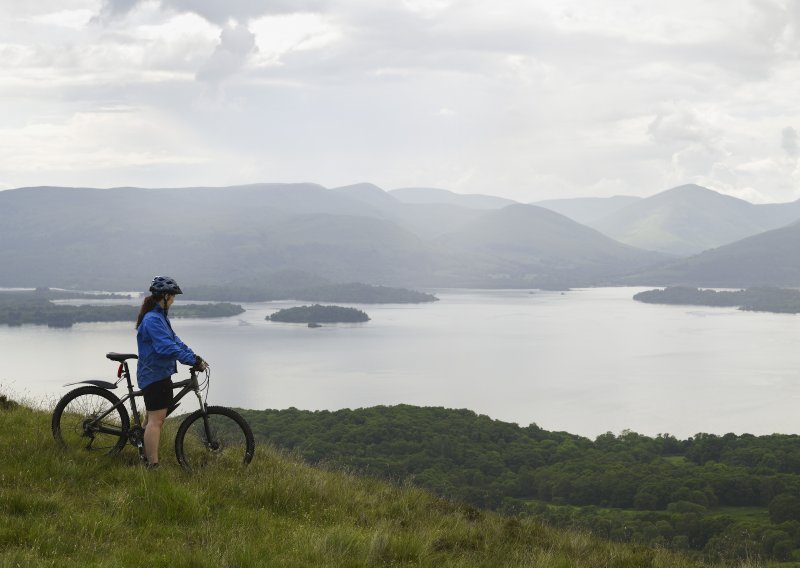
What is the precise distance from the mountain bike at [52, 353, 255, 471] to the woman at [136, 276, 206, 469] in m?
0.21

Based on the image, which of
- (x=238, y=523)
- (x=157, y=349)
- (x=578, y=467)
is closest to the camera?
(x=238, y=523)

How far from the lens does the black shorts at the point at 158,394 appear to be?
29.6 ft

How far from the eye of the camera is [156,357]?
8.96 metres

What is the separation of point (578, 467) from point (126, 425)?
66.5 meters

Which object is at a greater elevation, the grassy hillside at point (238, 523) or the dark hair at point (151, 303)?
the dark hair at point (151, 303)

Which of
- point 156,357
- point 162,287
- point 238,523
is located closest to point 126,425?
point 156,357

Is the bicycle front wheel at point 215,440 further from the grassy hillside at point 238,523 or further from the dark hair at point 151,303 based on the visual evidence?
the dark hair at point 151,303

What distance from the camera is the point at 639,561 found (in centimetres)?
859

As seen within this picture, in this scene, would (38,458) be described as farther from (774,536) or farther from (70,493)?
(774,536)

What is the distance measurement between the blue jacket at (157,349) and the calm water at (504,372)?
93447mm

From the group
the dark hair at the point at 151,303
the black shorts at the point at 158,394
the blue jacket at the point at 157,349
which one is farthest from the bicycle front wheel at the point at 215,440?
the dark hair at the point at 151,303

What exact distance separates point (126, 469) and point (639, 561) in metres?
6.48

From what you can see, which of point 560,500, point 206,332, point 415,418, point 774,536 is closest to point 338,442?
point 415,418

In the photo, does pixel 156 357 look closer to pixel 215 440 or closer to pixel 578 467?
pixel 215 440
